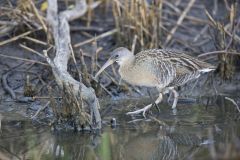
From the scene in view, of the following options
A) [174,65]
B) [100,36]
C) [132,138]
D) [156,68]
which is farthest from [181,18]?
[132,138]

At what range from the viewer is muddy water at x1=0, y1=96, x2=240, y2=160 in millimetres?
6375

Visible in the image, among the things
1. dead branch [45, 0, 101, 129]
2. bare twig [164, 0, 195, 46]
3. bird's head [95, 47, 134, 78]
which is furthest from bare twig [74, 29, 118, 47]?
bird's head [95, 47, 134, 78]

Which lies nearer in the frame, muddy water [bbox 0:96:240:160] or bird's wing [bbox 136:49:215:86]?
muddy water [bbox 0:96:240:160]

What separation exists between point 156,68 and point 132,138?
1.25 meters

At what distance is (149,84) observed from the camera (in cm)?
788

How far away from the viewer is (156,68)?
308 inches

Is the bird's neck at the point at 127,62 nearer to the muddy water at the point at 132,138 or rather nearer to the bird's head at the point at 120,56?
the bird's head at the point at 120,56

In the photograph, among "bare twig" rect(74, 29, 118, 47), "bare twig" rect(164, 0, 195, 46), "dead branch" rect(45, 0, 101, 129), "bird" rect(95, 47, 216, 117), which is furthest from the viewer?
"bare twig" rect(164, 0, 195, 46)

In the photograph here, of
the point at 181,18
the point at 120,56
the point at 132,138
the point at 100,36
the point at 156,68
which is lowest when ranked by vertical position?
the point at 132,138

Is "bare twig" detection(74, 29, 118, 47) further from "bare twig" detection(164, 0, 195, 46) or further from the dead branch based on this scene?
"bare twig" detection(164, 0, 195, 46)

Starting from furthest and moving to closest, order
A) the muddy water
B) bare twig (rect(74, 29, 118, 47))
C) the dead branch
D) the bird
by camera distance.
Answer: bare twig (rect(74, 29, 118, 47)) < the bird < the dead branch < the muddy water

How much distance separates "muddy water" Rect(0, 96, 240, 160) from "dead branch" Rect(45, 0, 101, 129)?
13.3 inches

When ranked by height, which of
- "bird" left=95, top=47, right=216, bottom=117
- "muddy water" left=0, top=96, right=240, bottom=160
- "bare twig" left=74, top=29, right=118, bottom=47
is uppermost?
"bare twig" left=74, top=29, right=118, bottom=47

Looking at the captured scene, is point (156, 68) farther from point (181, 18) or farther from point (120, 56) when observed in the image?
point (181, 18)
